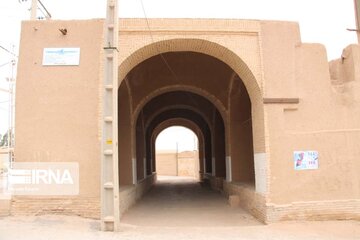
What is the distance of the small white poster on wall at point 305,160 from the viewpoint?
10.2m

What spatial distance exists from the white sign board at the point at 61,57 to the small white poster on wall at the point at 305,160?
20.5 ft

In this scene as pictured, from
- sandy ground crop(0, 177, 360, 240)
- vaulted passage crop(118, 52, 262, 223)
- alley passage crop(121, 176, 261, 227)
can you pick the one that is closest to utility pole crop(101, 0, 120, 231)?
sandy ground crop(0, 177, 360, 240)

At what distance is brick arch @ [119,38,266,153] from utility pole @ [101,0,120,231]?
150 cm

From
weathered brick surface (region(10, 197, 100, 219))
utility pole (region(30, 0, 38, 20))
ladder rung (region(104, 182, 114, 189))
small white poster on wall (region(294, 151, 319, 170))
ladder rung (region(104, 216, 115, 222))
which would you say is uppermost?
utility pole (region(30, 0, 38, 20))

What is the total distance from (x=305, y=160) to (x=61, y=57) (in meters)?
6.93

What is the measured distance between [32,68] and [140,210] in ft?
18.8

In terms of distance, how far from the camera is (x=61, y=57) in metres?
10.4

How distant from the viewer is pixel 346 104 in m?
10.5

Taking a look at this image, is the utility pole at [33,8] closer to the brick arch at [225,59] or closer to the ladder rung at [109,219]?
the brick arch at [225,59]

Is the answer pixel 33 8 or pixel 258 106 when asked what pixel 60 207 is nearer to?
pixel 258 106

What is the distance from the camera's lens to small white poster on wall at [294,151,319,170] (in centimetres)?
1022

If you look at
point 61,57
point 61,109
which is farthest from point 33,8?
point 61,109

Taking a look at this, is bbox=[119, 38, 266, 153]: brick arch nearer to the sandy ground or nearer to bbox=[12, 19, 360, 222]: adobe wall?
bbox=[12, 19, 360, 222]: adobe wall


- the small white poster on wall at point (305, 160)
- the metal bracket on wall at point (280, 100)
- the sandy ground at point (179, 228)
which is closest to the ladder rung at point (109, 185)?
the sandy ground at point (179, 228)
